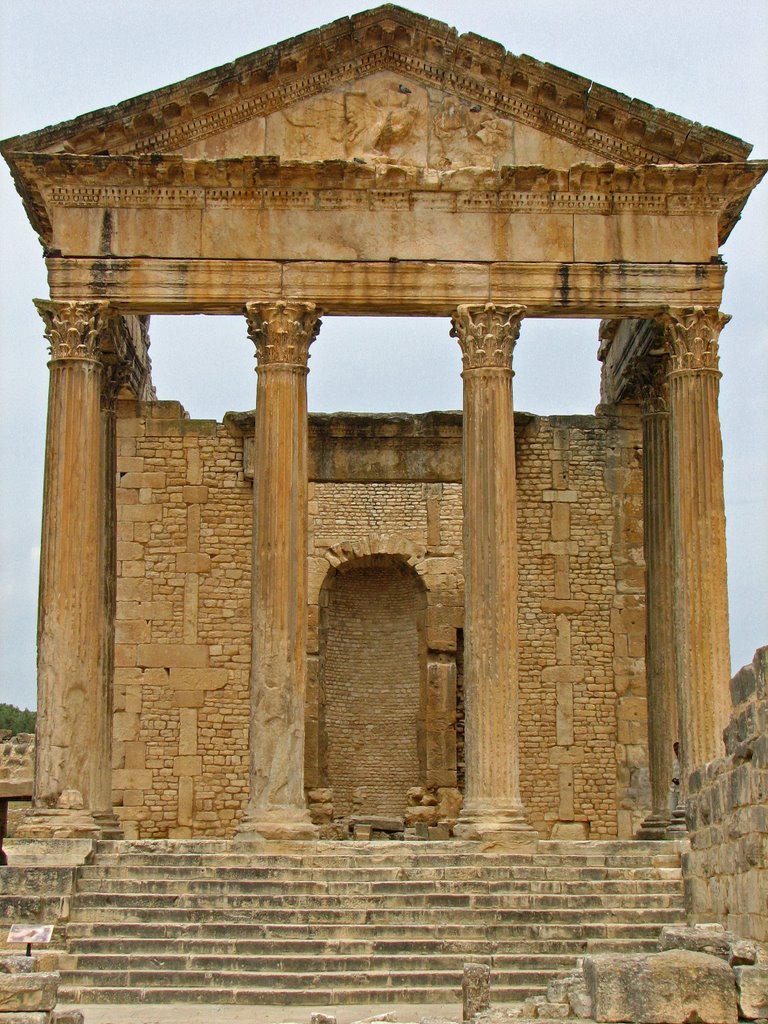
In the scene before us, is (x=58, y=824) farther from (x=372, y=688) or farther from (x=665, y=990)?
(x=665, y=990)

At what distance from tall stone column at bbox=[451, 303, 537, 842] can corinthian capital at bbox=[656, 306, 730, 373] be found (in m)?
2.08

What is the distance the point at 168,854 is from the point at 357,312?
24.9 feet

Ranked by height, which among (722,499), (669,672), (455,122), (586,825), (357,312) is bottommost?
(586,825)

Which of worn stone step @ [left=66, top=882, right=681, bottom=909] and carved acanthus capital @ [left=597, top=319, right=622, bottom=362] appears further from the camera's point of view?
carved acanthus capital @ [left=597, top=319, right=622, bottom=362]

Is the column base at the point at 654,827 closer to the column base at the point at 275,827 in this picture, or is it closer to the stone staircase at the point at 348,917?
Result: the stone staircase at the point at 348,917

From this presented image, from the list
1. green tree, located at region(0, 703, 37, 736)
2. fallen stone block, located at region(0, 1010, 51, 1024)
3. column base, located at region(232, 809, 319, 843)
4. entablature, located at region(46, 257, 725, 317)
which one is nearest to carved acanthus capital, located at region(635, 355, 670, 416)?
entablature, located at region(46, 257, 725, 317)

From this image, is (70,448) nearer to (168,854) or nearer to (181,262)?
(181,262)

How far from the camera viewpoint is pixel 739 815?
13.6 metres

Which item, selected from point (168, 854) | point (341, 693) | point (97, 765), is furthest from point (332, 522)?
point (168, 854)

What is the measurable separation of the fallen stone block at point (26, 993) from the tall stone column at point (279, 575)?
8.07m

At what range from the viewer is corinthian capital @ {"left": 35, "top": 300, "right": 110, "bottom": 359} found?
21312mm

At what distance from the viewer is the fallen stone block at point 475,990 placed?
13.3 meters

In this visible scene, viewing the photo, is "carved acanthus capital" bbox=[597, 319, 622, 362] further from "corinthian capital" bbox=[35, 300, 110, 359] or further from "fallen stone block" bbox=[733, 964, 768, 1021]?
"fallen stone block" bbox=[733, 964, 768, 1021]

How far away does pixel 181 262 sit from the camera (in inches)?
850
